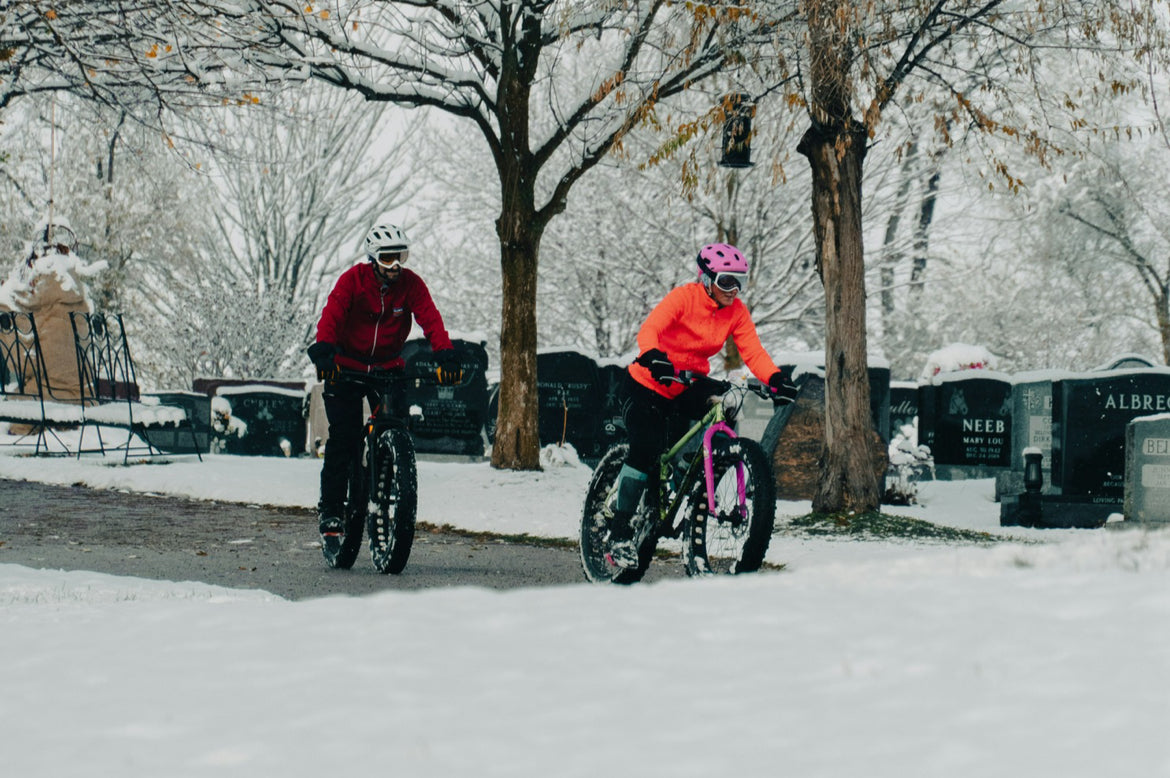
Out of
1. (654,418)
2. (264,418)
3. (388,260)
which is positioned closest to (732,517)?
(654,418)

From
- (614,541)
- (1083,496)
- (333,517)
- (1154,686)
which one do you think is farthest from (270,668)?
(1083,496)

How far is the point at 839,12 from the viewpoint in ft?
33.3

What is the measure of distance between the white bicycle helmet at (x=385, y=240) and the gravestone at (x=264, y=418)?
16395 mm

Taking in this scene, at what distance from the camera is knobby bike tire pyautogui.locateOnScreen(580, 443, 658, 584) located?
271 inches

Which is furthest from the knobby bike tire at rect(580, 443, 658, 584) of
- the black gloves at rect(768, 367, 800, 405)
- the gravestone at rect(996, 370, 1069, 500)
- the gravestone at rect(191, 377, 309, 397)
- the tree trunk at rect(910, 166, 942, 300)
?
the gravestone at rect(191, 377, 309, 397)

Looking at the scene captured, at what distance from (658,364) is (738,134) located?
693cm

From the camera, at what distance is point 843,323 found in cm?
1197

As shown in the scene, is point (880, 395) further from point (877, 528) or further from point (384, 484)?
point (384, 484)

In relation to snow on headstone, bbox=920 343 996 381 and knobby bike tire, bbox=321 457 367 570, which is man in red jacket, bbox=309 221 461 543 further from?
snow on headstone, bbox=920 343 996 381

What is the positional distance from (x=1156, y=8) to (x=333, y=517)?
8762 millimetres

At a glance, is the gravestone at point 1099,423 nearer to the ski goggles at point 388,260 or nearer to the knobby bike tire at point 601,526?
the knobby bike tire at point 601,526

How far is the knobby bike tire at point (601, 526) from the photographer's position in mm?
6891

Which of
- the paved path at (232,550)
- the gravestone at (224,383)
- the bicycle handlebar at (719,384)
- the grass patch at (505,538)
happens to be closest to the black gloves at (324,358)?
the paved path at (232,550)

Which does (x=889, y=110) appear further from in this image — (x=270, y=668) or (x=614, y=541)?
(x=270, y=668)
